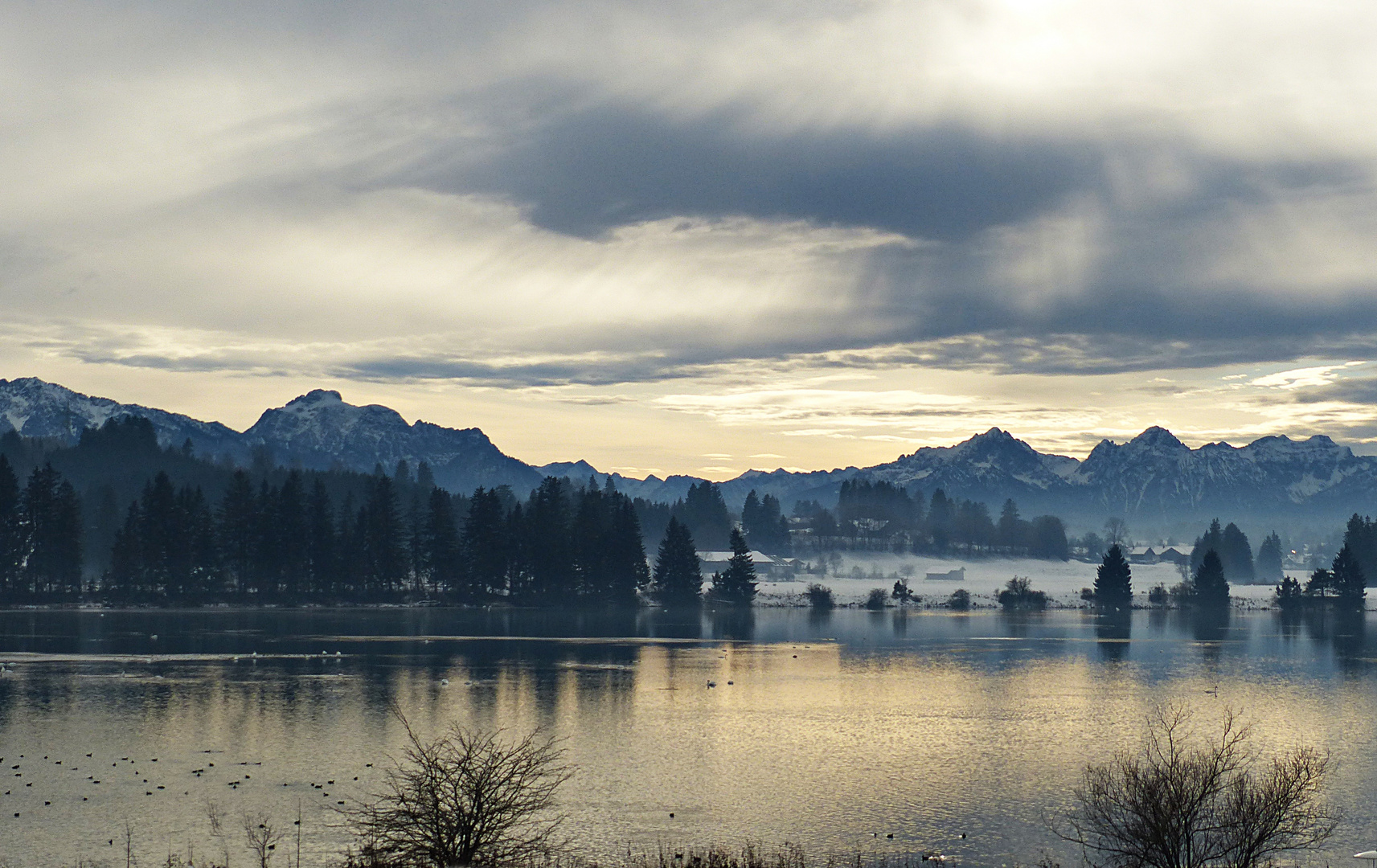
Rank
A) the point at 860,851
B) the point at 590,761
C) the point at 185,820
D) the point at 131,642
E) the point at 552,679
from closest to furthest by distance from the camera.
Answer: the point at 860,851 < the point at 185,820 < the point at 590,761 < the point at 552,679 < the point at 131,642

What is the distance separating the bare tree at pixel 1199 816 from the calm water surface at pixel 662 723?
5.15 feet

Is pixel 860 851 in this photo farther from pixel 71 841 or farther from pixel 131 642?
pixel 131 642

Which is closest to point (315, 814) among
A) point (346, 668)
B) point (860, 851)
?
point (860, 851)

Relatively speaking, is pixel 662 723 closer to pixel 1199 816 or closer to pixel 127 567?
pixel 1199 816

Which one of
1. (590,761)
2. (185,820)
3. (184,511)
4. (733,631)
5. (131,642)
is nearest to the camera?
(185,820)

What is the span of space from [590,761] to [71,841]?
2281 centimetres

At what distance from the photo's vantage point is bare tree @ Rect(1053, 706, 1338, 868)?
31.4m

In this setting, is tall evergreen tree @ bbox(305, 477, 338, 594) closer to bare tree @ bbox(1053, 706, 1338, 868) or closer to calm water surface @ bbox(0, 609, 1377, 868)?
calm water surface @ bbox(0, 609, 1377, 868)

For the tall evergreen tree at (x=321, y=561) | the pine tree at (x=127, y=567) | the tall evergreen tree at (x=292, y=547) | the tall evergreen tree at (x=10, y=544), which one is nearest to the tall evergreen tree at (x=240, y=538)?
the tall evergreen tree at (x=292, y=547)

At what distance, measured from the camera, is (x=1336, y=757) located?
59.1 m

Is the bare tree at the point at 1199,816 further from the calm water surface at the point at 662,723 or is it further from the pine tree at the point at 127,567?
the pine tree at the point at 127,567

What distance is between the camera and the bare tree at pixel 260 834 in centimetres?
3847

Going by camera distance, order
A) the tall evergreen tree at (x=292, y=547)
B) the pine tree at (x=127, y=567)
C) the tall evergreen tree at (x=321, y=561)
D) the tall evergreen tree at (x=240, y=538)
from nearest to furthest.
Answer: the pine tree at (x=127, y=567) → the tall evergreen tree at (x=240, y=538) → the tall evergreen tree at (x=292, y=547) → the tall evergreen tree at (x=321, y=561)

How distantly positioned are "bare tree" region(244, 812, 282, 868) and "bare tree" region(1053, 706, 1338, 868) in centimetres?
2485
